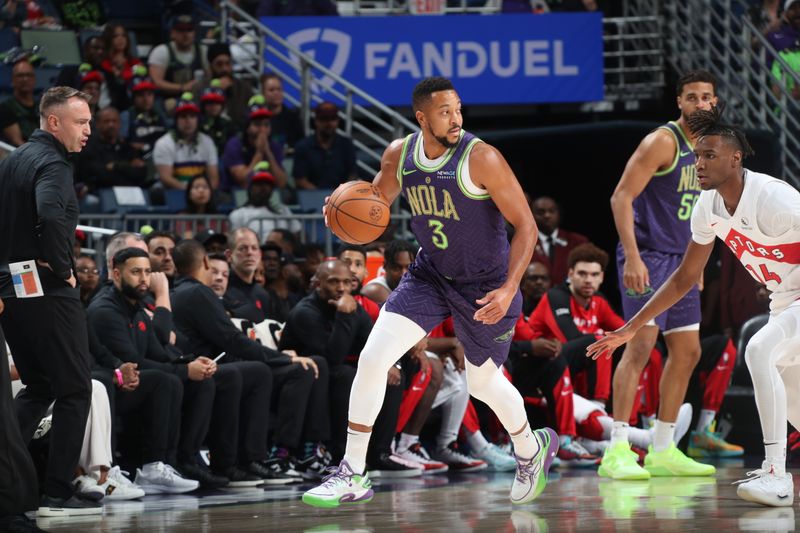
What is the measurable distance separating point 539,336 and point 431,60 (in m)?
4.42

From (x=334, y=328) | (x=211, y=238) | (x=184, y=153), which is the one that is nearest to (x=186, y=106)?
(x=184, y=153)

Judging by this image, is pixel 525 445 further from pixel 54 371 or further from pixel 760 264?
pixel 54 371

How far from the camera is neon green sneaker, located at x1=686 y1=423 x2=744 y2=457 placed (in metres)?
9.74

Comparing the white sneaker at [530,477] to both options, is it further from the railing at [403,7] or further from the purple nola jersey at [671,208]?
the railing at [403,7]

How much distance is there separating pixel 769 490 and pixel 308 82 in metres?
7.83

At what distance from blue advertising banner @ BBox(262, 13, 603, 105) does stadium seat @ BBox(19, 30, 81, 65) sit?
2.00 m

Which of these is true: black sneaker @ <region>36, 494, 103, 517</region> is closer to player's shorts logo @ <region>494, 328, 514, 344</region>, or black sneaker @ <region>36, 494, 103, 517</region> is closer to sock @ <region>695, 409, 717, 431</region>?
player's shorts logo @ <region>494, 328, 514, 344</region>

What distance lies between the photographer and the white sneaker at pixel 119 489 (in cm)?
704

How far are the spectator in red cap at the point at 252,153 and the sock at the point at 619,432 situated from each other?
483cm

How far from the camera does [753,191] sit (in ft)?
19.1

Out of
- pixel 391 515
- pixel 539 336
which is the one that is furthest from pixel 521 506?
pixel 539 336

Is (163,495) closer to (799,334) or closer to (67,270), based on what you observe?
(67,270)

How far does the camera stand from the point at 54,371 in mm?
5969

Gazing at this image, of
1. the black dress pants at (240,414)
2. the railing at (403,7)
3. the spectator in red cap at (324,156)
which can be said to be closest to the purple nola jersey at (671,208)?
the black dress pants at (240,414)
